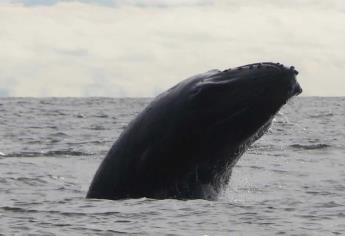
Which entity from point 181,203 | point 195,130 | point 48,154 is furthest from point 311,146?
point 195,130

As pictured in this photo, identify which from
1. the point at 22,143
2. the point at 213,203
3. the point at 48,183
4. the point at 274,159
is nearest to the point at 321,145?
the point at 274,159

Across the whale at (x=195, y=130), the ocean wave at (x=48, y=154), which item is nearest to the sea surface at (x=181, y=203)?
the ocean wave at (x=48, y=154)

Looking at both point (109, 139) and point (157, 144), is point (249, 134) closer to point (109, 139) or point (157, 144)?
point (157, 144)

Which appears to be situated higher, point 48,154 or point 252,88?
point 252,88

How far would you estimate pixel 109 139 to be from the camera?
29.0 meters

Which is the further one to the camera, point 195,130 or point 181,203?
point 181,203

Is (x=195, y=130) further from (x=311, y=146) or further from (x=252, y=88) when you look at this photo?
(x=311, y=146)

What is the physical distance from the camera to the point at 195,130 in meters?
9.67

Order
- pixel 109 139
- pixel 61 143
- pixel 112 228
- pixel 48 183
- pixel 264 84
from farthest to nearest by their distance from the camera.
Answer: pixel 109 139 < pixel 61 143 < pixel 48 183 < pixel 112 228 < pixel 264 84

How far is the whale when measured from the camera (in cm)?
953

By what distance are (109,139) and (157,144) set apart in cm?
1933

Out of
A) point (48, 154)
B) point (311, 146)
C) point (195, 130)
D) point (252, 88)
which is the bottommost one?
point (48, 154)

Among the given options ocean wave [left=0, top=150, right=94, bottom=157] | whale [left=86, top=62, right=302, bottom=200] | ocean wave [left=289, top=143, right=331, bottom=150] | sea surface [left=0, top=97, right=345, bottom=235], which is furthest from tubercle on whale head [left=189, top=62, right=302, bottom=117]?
ocean wave [left=289, top=143, right=331, bottom=150]

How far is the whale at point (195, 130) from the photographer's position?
31.3 feet
